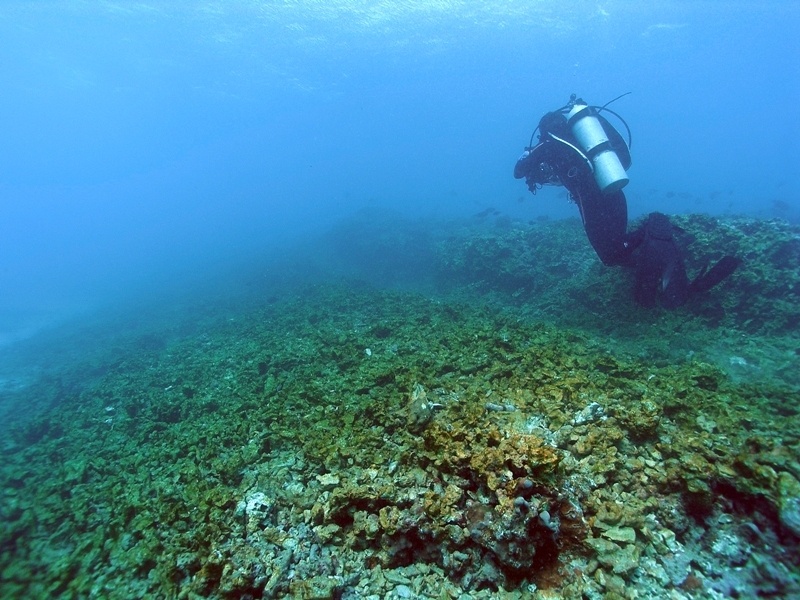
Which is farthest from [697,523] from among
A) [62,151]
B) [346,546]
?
[62,151]

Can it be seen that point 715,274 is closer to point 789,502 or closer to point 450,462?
point 789,502

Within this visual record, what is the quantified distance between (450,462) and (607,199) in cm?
1054

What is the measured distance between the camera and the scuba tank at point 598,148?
11.8 meters

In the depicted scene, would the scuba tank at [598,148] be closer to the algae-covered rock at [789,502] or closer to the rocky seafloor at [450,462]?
the rocky seafloor at [450,462]

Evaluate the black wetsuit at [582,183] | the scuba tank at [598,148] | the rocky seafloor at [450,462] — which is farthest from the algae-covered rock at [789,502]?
the scuba tank at [598,148]

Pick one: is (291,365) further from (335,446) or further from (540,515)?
(540,515)

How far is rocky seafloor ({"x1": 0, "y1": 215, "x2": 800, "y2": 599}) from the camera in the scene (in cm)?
420

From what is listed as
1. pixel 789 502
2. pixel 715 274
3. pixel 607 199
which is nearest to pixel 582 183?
pixel 607 199

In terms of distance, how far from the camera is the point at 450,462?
17.1 feet

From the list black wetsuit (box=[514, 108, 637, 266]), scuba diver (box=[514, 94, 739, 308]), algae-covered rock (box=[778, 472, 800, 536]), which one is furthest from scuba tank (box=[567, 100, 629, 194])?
algae-covered rock (box=[778, 472, 800, 536])

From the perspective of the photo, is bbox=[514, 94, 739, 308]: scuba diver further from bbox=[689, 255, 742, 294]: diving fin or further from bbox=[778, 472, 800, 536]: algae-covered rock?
bbox=[778, 472, 800, 536]: algae-covered rock

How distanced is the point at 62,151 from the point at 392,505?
181 m

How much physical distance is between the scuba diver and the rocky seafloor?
3.21 ft

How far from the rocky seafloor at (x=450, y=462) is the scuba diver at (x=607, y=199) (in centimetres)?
98
